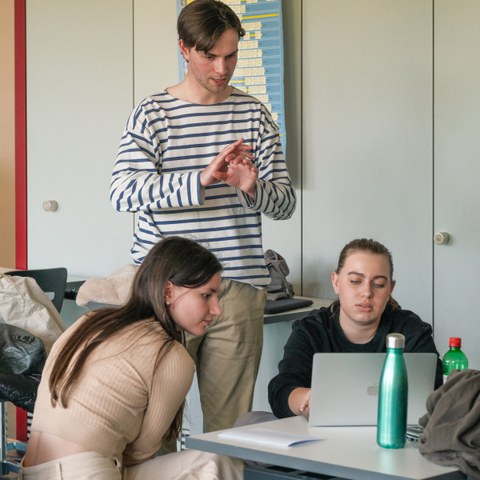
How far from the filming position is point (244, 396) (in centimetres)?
277

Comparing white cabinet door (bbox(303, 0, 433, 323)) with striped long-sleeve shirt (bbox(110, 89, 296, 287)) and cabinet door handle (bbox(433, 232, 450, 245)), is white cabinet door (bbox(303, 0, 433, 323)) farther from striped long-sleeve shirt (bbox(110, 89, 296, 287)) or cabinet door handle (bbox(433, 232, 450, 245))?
striped long-sleeve shirt (bbox(110, 89, 296, 287))

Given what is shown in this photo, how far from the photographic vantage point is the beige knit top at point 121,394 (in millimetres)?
2111

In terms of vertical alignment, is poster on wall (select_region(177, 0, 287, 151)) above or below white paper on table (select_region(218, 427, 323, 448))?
above

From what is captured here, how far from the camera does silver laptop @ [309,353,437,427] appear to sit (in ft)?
6.81

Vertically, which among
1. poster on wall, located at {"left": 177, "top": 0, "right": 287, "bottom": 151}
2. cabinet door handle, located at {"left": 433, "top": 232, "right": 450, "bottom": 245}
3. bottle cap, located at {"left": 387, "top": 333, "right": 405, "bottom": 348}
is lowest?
bottle cap, located at {"left": 387, "top": 333, "right": 405, "bottom": 348}

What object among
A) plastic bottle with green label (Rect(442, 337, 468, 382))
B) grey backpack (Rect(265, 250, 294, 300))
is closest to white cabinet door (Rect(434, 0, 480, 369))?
plastic bottle with green label (Rect(442, 337, 468, 382))

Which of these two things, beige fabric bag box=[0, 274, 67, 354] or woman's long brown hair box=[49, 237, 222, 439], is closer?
woman's long brown hair box=[49, 237, 222, 439]

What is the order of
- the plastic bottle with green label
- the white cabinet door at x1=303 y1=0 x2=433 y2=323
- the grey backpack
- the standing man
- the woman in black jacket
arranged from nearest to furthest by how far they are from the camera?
the woman in black jacket, the standing man, the plastic bottle with green label, the white cabinet door at x1=303 y1=0 x2=433 y2=323, the grey backpack

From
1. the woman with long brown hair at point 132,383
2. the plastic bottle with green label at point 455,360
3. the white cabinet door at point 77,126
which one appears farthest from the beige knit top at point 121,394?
the white cabinet door at point 77,126

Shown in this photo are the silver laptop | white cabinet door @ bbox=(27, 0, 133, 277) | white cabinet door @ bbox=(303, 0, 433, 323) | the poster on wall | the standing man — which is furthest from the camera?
white cabinet door @ bbox=(27, 0, 133, 277)

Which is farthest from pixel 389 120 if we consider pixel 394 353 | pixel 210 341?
pixel 394 353

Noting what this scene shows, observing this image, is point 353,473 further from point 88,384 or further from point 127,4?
point 127,4

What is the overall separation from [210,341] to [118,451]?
2.11 ft

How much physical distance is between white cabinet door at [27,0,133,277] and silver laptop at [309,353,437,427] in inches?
101
